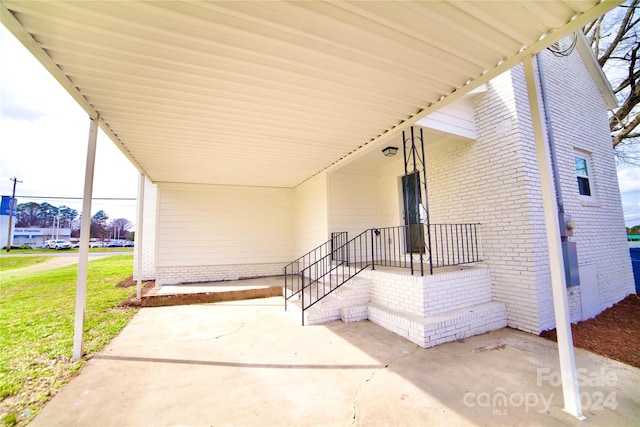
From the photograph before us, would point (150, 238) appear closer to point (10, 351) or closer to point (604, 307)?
point (10, 351)

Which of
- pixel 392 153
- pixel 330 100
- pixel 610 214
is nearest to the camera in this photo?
pixel 330 100

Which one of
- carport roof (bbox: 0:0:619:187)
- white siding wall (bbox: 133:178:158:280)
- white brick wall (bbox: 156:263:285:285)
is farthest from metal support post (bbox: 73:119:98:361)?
white siding wall (bbox: 133:178:158:280)

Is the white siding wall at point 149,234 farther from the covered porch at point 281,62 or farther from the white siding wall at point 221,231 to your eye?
the covered porch at point 281,62

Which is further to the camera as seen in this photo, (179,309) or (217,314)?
(179,309)

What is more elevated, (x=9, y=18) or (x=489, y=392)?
(x=9, y=18)

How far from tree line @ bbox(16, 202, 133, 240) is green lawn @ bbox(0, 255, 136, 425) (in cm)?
3618

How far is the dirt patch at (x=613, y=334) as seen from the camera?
3225 millimetres

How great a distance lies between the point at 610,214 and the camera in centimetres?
565

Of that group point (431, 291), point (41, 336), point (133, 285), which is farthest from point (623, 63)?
point (133, 285)

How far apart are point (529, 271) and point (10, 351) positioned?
719cm

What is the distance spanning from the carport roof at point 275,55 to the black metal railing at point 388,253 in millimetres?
2088

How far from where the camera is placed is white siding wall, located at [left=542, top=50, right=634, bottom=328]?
16.2ft

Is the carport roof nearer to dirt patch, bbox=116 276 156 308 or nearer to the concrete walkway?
the concrete walkway

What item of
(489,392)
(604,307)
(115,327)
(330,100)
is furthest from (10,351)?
(604,307)
